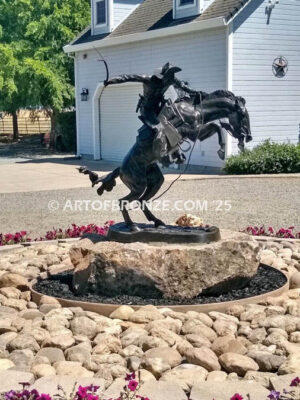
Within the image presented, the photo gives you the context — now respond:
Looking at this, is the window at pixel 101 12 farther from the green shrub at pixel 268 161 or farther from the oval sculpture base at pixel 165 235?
the oval sculpture base at pixel 165 235

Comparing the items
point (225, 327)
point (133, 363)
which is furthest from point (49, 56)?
point (133, 363)

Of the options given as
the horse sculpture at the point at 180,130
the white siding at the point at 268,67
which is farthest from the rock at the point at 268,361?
the white siding at the point at 268,67

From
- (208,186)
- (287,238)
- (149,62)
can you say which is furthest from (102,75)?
(287,238)

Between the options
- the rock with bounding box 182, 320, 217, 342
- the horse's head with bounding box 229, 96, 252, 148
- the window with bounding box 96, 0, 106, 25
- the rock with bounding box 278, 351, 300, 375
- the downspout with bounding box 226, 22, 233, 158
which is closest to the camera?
the rock with bounding box 278, 351, 300, 375

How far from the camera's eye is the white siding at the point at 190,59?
1577 cm

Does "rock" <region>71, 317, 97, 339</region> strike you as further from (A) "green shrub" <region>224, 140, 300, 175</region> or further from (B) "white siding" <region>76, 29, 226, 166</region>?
(B) "white siding" <region>76, 29, 226, 166</region>

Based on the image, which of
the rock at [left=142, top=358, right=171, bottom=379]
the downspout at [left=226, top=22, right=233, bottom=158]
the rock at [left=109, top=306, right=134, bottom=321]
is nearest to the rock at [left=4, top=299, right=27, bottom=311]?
the rock at [left=109, top=306, right=134, bottom=321]

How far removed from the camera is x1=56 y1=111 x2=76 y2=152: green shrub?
25.8 m

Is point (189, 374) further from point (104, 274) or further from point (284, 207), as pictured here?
point (284, 207)

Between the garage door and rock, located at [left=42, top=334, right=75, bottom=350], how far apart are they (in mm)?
15397

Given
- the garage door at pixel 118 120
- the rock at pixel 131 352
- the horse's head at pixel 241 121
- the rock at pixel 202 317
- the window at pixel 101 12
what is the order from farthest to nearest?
the window at pixel 101 12 → the garage door at pixel 118 120 → the horse's head at pixel 241 121 → the rock at pixel 202 317 → the rock at pixel 131 352

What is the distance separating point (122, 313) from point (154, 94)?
2.03 metres

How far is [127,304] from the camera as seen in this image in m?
5.14

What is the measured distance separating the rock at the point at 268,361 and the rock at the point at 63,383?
106 centimetres
